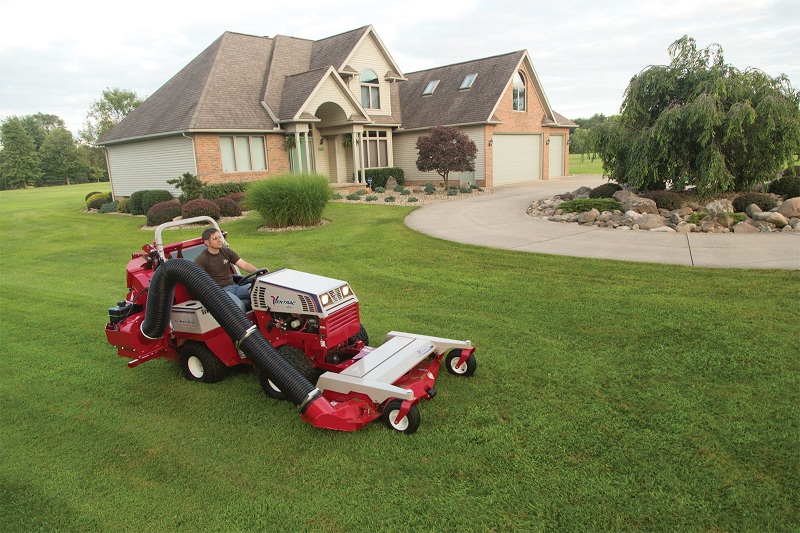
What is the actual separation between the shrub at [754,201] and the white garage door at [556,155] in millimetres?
19616

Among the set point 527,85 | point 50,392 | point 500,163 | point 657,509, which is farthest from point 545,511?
point 527,85

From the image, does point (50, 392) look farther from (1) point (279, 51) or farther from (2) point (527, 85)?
(2) point (527, 85)

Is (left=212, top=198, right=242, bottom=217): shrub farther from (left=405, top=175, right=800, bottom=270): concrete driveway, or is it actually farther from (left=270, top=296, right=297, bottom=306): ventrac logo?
(left=270, top=296, right=297, bottom=306): ventrac logo

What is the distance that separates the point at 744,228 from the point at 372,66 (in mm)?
21478

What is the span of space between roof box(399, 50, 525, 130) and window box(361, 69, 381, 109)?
2.08 metres

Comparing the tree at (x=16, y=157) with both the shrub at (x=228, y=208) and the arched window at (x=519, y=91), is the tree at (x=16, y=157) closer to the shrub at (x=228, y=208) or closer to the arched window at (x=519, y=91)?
the shrub at (x=228, y=208)

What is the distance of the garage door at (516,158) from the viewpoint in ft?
95.2

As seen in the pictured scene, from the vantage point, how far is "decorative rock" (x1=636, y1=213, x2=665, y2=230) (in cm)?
1322

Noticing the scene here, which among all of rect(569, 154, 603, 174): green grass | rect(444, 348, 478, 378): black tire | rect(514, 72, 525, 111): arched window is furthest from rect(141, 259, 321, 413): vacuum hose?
rect(569, 154, 603, 174): green grass

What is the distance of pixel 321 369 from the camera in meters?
5.14

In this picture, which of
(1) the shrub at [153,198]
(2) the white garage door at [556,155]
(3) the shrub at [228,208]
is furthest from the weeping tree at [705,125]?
(1) the shrub at [153,198]

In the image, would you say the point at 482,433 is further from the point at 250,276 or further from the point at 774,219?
the point at 774,219

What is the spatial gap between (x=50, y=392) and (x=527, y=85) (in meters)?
29.4

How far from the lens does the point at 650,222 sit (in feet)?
43.5
